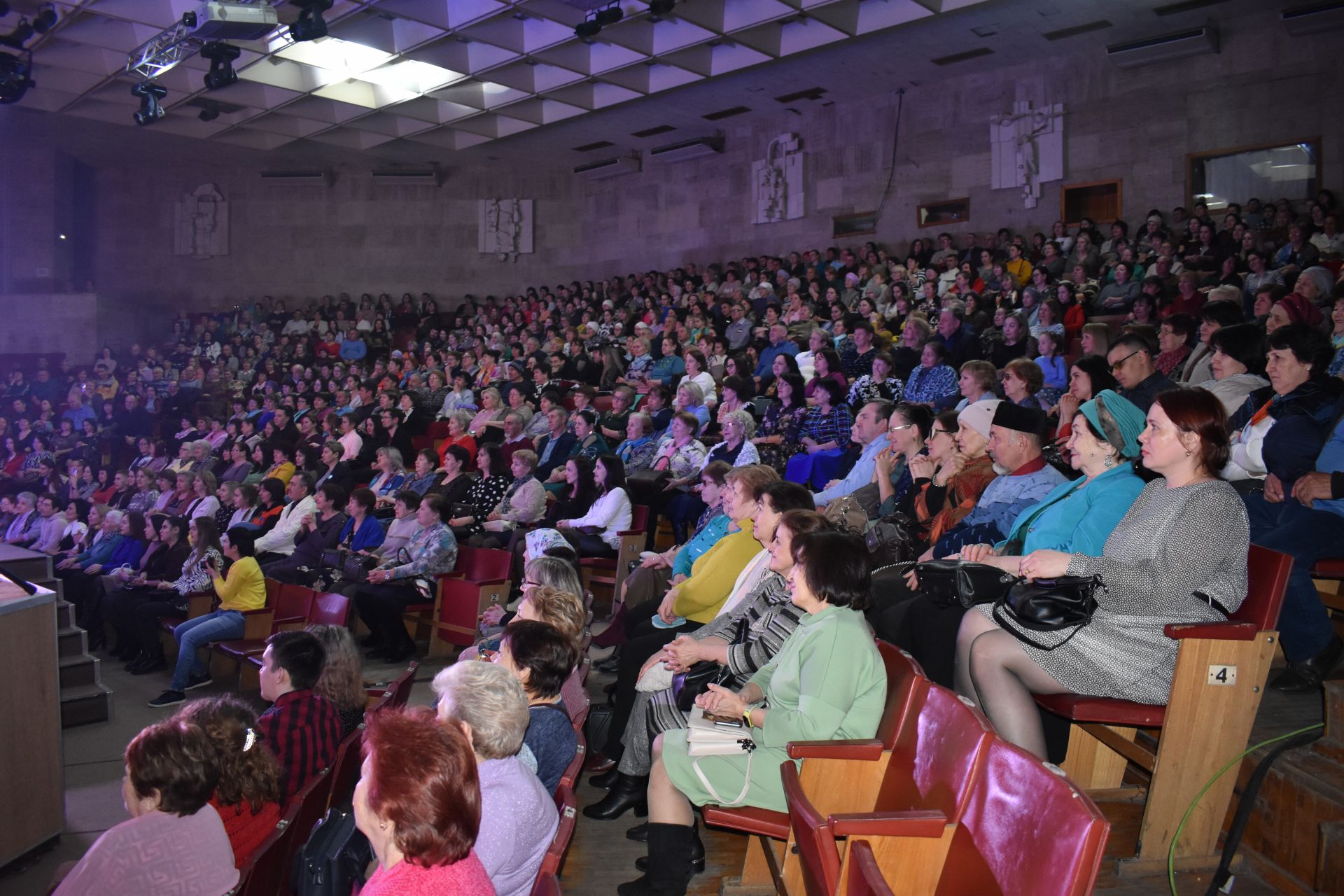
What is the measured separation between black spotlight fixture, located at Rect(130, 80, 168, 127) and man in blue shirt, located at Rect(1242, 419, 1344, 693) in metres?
11.6

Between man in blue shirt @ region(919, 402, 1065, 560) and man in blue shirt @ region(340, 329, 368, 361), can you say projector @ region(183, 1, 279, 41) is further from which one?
man in blue shirt @ region(919, 402, 1065, 560)

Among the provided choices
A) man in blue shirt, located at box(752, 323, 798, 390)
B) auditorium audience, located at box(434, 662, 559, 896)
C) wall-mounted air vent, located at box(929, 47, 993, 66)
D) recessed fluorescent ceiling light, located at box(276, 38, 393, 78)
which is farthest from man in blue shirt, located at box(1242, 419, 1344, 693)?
recessed fluorescent ceiling light, located at box(276, 38, 393, 78)

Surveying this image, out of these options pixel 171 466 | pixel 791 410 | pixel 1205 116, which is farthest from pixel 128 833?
pixel 1205 116

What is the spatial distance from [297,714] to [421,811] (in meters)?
1.49

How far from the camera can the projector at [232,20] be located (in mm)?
8492

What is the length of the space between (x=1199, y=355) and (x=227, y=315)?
16291 millimetres

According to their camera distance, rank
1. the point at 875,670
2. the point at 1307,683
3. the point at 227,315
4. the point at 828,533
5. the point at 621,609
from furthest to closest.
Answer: the point at 227,315
the point at 621,609
the point at 1307,683
the point at 828,533
the point at 875,670

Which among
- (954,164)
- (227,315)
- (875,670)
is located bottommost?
(875,670)

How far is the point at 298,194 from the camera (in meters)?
17.7

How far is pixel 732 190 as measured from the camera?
1507 centimetres

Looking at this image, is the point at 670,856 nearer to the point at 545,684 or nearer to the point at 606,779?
the point at 545,684

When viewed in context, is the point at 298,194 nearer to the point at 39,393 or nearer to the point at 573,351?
the point at 39,393

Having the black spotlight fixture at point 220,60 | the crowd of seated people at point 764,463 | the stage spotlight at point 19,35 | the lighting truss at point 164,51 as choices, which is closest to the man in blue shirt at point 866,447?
the crowd of seated people at point 764,463

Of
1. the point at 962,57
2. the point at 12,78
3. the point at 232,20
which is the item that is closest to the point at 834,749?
the point at 232,20
